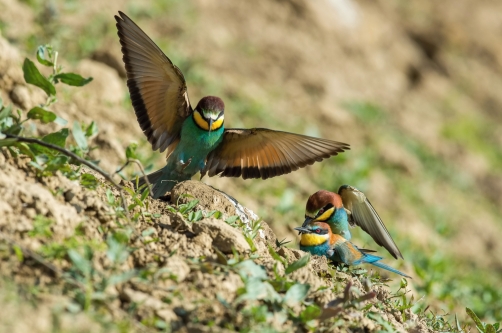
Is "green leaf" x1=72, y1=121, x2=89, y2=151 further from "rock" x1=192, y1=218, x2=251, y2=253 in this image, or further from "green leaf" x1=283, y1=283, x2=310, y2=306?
"green leaf" x1=283, y1=283, x2=310, y2=306

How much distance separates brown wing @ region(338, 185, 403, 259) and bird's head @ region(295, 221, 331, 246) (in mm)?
542

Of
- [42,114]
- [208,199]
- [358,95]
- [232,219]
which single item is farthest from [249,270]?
[358,95]

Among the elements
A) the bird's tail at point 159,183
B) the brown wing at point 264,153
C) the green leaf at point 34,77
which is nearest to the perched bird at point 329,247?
the brown wing at point 264,153

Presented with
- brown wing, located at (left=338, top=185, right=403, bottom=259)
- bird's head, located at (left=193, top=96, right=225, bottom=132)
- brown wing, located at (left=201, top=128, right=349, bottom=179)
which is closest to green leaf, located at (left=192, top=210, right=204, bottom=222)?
brown wing, located at (left=201, top=128, right=349, bottom=179)

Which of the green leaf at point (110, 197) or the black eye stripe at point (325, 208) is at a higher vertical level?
the black eye stripe at point (325, 208)

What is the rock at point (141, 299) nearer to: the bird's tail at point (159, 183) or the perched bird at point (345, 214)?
the bird's tail at point (159, 183)

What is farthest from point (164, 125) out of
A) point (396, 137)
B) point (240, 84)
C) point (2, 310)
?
point (396, 137)

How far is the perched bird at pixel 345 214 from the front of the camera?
4102mm

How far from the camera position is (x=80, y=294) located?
2195 mm

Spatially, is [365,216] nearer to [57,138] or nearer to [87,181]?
[87,181]

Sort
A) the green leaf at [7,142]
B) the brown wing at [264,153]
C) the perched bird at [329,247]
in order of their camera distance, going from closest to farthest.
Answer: the green leaf at [7,142] → the perched bird at [329,247] → the brown wing at [264,153]

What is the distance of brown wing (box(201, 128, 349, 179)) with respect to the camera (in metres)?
3.93

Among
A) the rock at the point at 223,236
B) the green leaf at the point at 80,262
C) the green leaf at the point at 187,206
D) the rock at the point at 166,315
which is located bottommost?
the rock at the point at 166,315

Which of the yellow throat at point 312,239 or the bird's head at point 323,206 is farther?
the bird's head at point 323,206
